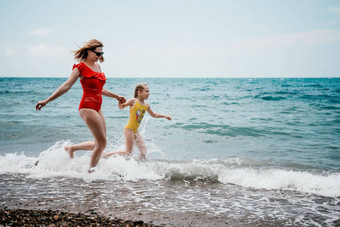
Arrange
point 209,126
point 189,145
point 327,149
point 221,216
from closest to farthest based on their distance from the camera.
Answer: point 221,216 → point 327,149 → point 189,145 → point 209,126

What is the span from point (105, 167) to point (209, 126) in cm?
698

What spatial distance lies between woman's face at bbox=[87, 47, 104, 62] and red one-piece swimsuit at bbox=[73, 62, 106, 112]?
224 millimetres

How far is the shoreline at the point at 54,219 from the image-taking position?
3115 mm

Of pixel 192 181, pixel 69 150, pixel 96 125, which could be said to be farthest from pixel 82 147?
pixel 192 181

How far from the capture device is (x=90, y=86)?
458 centimetres

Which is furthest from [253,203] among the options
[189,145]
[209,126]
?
[209,126]

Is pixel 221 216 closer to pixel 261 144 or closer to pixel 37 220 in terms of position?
pixel 37 220

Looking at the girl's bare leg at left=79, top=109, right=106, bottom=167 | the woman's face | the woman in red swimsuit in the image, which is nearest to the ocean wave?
the girl's bare leg at left=79, top=109, right=106, bottom=167

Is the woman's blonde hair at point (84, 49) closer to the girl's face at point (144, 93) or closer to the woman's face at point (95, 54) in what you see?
the woman's face at point (95, 54)

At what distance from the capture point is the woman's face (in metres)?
4.67

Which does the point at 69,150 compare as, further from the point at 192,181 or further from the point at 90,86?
the point at 192,181

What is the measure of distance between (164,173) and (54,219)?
2.58 metres

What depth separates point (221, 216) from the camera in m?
3.60

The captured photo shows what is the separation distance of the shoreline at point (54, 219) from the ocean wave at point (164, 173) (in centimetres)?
168
